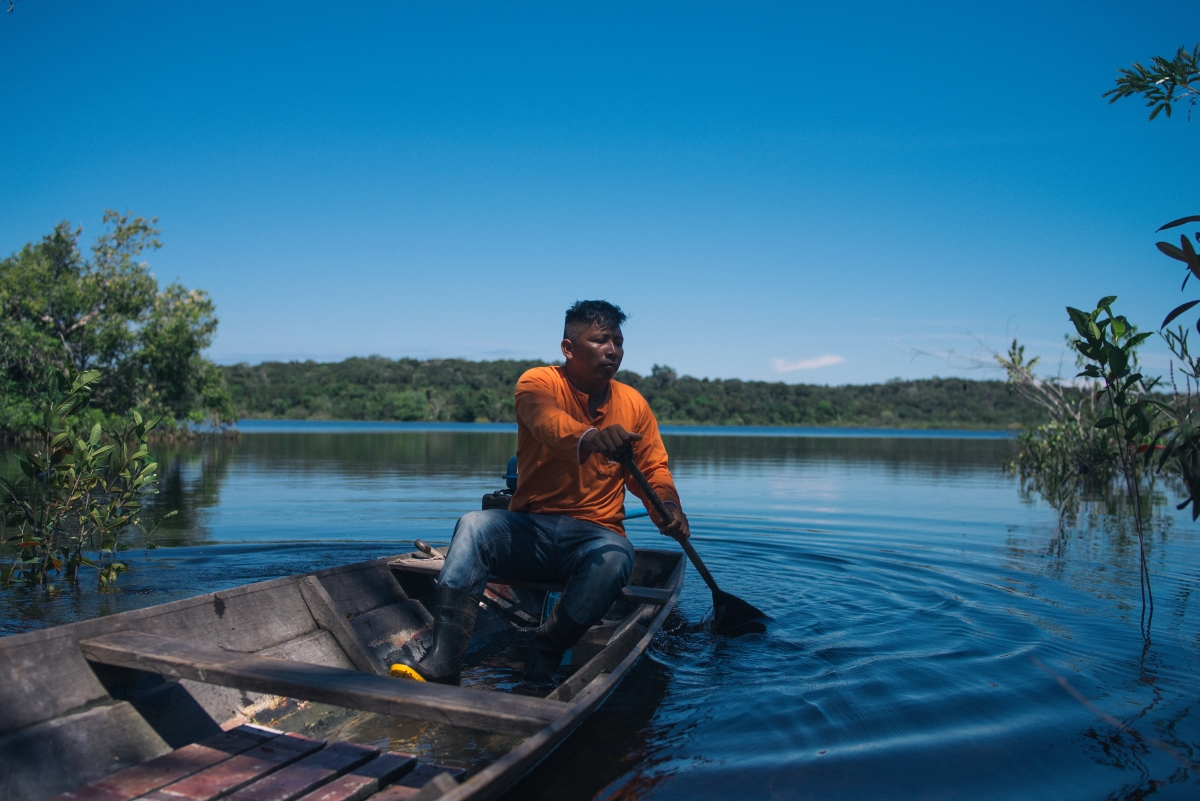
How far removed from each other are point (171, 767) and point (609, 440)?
2.01 metres

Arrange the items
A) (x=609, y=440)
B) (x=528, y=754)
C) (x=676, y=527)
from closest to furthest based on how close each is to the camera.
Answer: (x=528, y=754)
(x=609, y=440)
(x=676, y=527)

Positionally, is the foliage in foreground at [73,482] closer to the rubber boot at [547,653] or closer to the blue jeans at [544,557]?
the blue jeans at [544,557]

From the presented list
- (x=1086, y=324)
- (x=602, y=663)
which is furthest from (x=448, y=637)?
(x=1086, y=324)

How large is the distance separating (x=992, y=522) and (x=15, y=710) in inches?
438

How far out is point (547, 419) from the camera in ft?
12.4

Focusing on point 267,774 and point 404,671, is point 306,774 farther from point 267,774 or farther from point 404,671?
point 404,671

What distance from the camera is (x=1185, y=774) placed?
10.6 ft

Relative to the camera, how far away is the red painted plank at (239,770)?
239 centimetres

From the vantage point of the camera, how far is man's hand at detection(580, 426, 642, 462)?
11.8 feet

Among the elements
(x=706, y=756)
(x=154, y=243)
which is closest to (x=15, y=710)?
(x=706, y=756)

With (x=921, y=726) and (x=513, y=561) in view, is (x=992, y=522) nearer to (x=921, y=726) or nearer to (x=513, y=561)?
(x=921, y=726)

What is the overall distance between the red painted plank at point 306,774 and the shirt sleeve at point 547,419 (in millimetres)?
1490

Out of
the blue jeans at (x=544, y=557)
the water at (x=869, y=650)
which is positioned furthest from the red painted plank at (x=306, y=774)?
the blue jeans at (x=544, y=557)

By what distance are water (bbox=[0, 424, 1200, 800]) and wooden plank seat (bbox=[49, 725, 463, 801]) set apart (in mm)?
570
